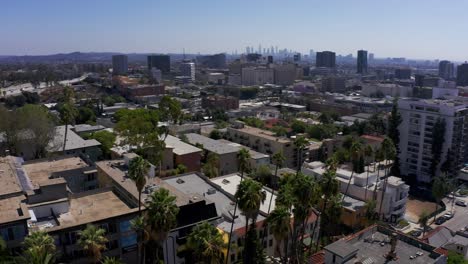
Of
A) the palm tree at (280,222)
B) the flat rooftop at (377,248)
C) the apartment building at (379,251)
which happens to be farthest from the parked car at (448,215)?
the palm tree at (280,222)

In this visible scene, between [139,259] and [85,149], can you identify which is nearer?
[139,259]

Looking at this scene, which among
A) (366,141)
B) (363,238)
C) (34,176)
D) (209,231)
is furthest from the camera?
(366,141)

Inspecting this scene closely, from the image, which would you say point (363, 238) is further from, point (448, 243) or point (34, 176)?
point (34, 176)

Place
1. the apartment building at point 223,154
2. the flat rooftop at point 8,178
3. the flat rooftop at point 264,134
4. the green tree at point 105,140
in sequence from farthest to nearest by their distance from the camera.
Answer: the flat rooftop at point 264,134
the apartment building at point 223,154
the green tree at point 105,140
the flat rooftop at point 8,178

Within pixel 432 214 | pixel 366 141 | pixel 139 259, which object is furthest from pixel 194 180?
pixel 366 141

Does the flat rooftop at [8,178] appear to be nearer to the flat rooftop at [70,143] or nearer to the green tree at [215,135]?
the flat rooftop at [70,143]

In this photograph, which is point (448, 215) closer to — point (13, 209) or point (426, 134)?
point (426, 134)
